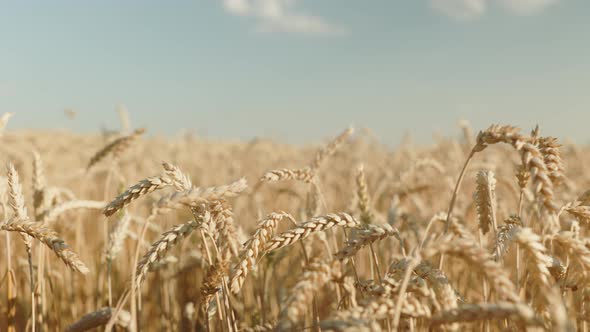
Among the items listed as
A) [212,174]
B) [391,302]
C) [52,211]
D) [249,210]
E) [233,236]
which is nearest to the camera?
[391,302]

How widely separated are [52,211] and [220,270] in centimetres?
103

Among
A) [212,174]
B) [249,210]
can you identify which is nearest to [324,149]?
[249,210]

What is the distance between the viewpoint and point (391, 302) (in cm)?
108

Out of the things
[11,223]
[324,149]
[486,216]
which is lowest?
[486,216]

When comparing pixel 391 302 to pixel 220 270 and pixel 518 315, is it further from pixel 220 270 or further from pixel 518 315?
pixel 220 270

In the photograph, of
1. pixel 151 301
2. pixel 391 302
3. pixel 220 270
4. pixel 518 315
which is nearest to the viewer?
pixel 518 315

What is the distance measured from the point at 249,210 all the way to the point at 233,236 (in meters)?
3.52

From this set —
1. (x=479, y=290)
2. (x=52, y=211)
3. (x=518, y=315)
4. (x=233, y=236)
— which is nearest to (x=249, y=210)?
(x=479, y=290)

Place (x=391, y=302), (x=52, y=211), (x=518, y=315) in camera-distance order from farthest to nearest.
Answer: (x=52, y=211), (x=391, y=302), (x=518, y=315)

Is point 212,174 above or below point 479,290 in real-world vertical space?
above

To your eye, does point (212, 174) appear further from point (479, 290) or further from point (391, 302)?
point (391, 302)

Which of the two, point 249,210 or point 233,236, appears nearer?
point 233,236

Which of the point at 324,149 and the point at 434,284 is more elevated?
the point at 324,149

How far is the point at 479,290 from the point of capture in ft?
10.5
